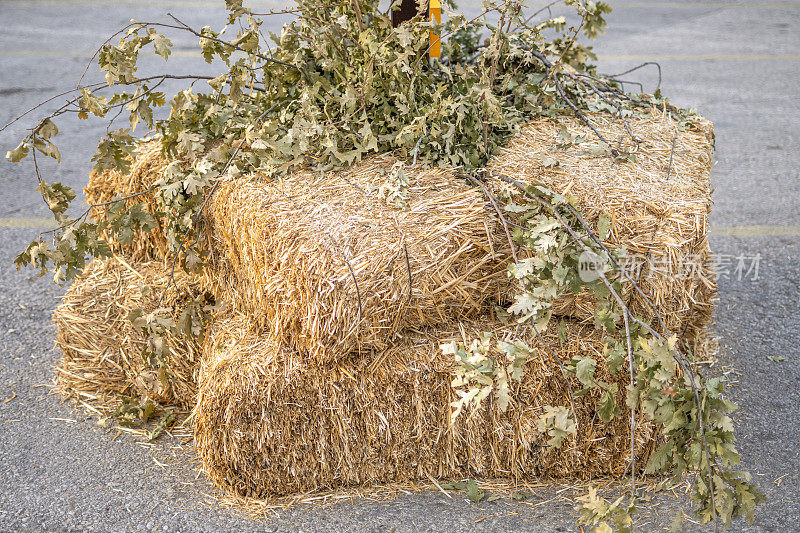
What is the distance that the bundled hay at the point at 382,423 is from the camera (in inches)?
103

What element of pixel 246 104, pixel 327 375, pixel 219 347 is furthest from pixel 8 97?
pixel 327 375

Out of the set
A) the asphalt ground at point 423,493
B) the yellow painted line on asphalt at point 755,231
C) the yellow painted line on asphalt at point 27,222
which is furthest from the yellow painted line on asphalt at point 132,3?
the yellow painted line on asphalt at point 755,231

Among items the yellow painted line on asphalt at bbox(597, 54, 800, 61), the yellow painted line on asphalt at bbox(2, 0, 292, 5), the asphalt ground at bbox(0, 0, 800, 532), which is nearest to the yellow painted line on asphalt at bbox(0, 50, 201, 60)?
the asphalt ground at bbox(0, 0, 800, 532)

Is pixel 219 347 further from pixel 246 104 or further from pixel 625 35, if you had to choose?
pixel 625 35

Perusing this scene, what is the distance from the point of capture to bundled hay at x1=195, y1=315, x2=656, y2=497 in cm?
261

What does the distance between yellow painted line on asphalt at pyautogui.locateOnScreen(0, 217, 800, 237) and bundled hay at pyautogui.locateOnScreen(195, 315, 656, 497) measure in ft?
7.64

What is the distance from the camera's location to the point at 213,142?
3.13m

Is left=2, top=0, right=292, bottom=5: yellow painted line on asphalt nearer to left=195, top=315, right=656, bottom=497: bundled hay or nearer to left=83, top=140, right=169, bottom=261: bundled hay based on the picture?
left=83, top=140, right=169, bottom=261: bundled hay

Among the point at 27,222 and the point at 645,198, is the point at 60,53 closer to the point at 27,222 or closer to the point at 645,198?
the point at 27,222

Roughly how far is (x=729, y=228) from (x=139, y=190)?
3431mm

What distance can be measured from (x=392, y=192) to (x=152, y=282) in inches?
49.0

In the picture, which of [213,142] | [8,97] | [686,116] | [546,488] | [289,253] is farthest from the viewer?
[8,97]

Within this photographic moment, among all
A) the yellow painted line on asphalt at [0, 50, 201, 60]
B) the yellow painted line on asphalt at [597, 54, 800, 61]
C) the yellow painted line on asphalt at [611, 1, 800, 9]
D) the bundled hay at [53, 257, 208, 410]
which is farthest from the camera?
the yellow painted line on asphalt at [611, 1, 800, 9]

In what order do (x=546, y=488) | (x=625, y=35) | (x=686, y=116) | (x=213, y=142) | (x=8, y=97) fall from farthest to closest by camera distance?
(x=625, y=35), (x=8, y=97), (x=686, y=116), (x=213, y=142), (x=546, y=488)
